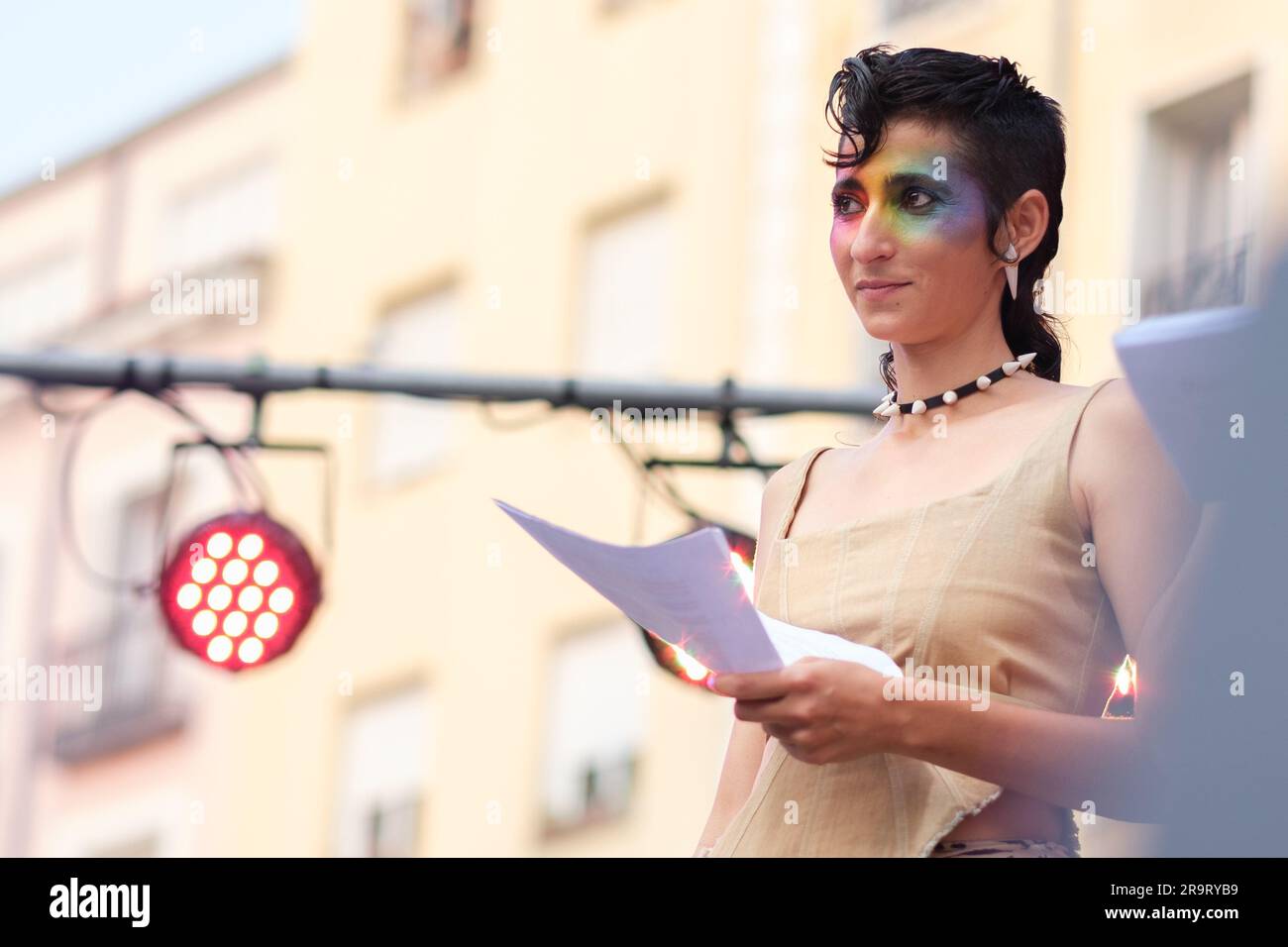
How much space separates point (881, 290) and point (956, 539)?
0.31 metres

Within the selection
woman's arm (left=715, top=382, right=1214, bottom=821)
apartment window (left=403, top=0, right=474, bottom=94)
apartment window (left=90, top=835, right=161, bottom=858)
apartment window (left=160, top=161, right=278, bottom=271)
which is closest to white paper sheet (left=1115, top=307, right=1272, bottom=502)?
woman's arm (left=715, top=382, right=1214, bottom=821)

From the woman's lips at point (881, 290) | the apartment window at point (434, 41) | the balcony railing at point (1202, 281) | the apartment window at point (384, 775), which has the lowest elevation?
the apartment window at point (384, 775)

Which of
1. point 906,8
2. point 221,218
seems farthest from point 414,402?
point 906,8

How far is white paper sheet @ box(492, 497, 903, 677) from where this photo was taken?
2643 mm

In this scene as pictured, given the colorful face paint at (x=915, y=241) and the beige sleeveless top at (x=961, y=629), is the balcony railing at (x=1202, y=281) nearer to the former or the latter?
the colorful face paint at (x=915, y=241)

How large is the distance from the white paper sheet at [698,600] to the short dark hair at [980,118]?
1.90 ft

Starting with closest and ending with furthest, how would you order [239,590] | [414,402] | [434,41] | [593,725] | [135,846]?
1. [239,590]
2. [593,725]
3. [414,402]
4. [434,41]
5. [135,846]

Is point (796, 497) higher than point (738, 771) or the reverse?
higher

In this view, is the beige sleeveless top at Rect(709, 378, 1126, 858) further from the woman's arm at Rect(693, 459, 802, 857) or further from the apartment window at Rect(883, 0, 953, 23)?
the apartment window at Rect(883, 0, 953, 23)

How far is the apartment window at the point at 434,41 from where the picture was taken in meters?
18.0

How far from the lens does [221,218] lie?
67.1 ft

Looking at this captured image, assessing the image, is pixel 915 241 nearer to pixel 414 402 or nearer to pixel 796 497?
pixel 796 497

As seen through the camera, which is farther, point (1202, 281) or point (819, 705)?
point (1202, 281)

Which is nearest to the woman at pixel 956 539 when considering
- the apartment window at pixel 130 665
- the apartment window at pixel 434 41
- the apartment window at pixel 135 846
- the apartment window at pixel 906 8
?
the apartment window at pixel 906 8
